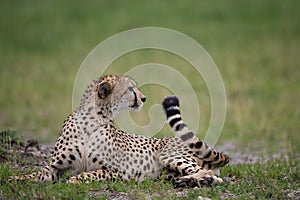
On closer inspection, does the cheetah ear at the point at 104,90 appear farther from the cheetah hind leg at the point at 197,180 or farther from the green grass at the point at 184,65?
the cheetah hind leg at the point at 197,180

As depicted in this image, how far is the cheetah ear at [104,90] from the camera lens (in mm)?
6938

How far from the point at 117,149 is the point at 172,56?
10659 mm

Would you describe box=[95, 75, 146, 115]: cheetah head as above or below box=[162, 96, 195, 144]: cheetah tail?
above

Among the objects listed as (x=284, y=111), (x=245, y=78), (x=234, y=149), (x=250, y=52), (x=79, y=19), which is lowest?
(x=234, y=149)

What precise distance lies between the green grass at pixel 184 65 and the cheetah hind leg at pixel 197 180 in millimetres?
150

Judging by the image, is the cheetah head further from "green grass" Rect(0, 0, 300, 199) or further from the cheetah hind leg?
the cheetah hind leg

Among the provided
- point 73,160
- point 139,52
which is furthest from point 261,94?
point 73,160

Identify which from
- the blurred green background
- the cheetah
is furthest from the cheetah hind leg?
the blurred green background

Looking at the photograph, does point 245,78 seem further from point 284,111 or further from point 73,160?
point 73,160

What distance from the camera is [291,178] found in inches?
268

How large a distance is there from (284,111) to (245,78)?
8.50 ft

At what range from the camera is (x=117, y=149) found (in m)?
6.93

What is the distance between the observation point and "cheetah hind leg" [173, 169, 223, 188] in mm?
6394

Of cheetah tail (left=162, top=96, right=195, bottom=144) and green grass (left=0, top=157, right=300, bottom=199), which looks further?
cheetah tail (left=162, top=96, right=195, bottom=144)
